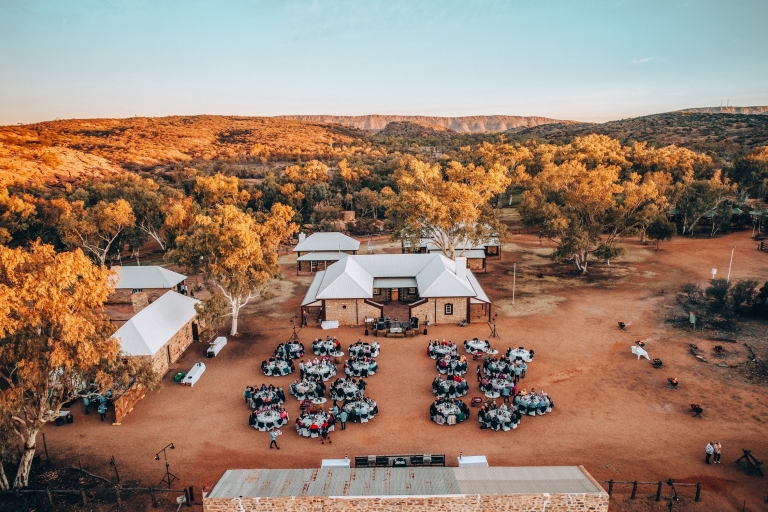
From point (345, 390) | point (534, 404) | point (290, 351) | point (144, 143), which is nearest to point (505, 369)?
point (534, 404)

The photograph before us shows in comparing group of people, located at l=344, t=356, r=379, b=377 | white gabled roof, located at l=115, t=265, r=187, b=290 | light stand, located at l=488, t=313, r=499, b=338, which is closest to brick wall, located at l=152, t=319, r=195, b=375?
white gabled roof, located at l=115, t=265, r=187, b=290

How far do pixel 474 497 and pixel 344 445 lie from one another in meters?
6.03

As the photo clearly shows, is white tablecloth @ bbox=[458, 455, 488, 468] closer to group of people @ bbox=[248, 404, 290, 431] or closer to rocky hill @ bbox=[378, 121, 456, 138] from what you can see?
group of people @ bbox=[248, 404, 290, 431]

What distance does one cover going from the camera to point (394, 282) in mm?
30656

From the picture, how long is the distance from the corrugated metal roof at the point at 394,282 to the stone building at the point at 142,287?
44.7 feet

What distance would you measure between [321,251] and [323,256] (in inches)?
36.6

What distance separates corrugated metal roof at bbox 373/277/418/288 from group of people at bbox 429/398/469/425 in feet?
40.9

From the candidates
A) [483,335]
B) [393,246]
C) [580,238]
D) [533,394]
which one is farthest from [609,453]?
[393,246]

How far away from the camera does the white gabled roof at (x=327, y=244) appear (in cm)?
3904

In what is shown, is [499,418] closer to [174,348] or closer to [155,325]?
[174,348]

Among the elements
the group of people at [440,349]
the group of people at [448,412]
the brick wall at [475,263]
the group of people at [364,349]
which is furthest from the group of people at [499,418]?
the brick wall at [475,263]

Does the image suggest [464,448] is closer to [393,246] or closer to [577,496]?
[577,496]

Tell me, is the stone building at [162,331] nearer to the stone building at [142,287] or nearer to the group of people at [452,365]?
the stone building at [142,287]

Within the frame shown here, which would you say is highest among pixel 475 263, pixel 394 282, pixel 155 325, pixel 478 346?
pixel 155 325
